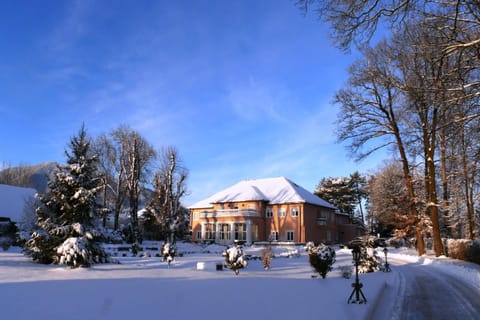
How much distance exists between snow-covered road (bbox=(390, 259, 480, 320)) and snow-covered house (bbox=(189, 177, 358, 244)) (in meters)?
29.8

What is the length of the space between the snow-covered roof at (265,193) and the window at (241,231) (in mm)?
3564

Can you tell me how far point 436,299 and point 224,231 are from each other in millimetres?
38862

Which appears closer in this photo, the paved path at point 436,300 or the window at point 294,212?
the paved path at point 436,300

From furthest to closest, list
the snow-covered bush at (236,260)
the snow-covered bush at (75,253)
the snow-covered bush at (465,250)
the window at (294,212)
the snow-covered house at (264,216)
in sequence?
the snow-covered house at (264,216) → the window at (294,212) → the snow-covered bush at (465,250) → the snow-covered bush at (236,260) → the snow-covered bush at (75,253)

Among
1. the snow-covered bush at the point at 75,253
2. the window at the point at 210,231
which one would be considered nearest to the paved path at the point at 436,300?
the snow-covered bush at the point at 75,253

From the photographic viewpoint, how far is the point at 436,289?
13.6 metres

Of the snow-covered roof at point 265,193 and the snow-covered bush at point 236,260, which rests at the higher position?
→ the snow-covered roof at point 265,193

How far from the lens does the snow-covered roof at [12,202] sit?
4256cm

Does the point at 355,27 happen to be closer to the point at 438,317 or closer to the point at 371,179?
the point at 438,317

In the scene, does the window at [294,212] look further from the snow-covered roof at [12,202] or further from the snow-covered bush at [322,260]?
the snow-covered bush at [322,260]

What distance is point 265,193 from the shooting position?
167ft

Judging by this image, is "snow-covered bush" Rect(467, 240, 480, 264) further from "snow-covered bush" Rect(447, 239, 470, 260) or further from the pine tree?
the pine tree

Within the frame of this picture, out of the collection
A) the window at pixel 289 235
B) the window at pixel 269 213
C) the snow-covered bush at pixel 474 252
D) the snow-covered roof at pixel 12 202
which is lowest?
A: the window at pixel 289 235

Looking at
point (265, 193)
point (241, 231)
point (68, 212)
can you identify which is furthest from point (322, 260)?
point (265, 193)
